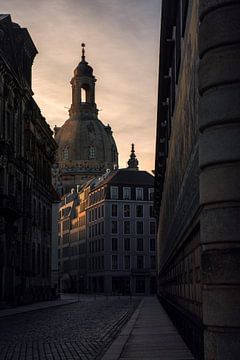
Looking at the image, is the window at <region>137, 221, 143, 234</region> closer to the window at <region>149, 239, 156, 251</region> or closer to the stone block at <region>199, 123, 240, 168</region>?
the window at <region>149, 239, 156, 251</region>

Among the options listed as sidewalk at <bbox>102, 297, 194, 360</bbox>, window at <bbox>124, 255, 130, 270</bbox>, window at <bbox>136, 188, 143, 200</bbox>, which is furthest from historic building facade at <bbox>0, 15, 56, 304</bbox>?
window at <bbox>136, 188, 143, 200</bbox>

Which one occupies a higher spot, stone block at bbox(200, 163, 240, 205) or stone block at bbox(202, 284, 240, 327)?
stone block at bbox(200, 163, 240, 205)

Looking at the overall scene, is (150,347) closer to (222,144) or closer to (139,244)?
(222,144)

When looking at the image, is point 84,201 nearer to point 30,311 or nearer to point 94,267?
point 94,267

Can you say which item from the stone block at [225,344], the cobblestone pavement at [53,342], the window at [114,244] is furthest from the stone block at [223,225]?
the window at [114,244]

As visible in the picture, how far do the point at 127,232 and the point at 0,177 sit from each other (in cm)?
8156

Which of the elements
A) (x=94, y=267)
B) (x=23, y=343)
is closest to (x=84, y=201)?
(x=94, y=267)

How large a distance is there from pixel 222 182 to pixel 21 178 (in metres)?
49.1

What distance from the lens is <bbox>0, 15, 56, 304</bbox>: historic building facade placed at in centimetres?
4878

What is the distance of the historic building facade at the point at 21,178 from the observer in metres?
48.8

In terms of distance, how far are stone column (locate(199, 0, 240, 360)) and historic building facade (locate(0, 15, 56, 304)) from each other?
129ft

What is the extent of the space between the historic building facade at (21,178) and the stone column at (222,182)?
129 feet

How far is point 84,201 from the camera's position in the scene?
143 m

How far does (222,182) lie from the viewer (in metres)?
7.43
